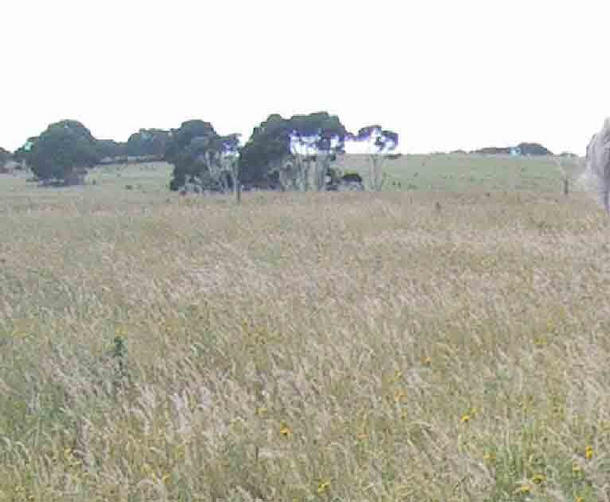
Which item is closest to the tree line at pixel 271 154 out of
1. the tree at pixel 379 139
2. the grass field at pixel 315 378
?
the tree at pixel 379 139

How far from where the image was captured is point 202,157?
41.9 meters

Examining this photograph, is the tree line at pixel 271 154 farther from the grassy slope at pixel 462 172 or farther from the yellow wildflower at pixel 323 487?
the yellow wildflower at pixel 323 487

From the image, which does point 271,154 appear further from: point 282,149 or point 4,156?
point 4,156

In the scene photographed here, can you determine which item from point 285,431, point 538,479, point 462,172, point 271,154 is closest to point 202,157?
point 271,154

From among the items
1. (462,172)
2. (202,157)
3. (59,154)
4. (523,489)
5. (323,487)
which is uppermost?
(59,154)

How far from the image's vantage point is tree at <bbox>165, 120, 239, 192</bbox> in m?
38.7

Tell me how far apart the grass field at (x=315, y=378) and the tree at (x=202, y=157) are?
30.5 m

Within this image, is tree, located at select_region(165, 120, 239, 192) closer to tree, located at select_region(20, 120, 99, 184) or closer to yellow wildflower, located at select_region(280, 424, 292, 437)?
tree, located at select_region(20, 120, 99, 184)

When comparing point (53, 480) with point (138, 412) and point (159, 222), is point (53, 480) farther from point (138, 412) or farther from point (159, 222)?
point (159, 222)

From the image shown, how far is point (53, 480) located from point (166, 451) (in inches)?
18.9

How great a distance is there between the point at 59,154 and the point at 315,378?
57525 millimetres

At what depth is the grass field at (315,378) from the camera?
258cm

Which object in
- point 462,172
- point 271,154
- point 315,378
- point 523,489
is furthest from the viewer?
point 462,172

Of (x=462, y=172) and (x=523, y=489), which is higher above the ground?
(x=462, y=172)
